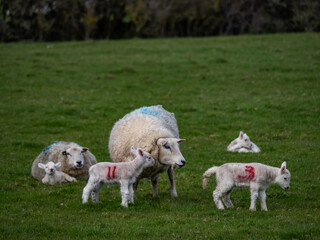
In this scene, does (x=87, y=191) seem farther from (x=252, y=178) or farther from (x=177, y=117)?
(x=177, y=117)

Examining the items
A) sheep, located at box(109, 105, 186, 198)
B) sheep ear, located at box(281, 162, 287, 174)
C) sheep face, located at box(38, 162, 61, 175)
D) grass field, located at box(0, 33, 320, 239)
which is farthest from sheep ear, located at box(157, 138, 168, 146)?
sheep face, located at box(38, 162, 61, 175)

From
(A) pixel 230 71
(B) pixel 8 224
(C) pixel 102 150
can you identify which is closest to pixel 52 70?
(A) pixel 230 71

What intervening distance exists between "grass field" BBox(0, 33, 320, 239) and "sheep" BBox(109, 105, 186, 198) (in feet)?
1.99

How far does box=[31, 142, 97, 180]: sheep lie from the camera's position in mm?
12602

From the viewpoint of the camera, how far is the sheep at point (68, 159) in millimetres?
12602

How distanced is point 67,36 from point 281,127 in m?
23.7

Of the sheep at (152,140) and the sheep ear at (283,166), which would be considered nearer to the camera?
the sheep ear at (283,166)

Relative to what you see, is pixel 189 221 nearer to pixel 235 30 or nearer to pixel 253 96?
pixel 253 96

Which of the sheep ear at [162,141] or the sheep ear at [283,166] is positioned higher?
the sheep ear at [162,141]

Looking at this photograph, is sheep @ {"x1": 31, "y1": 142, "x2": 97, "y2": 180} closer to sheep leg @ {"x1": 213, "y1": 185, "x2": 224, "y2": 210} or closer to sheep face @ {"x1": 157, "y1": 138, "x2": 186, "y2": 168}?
sheep face @ {"x1": 157, "y1": 138, "x2": 186, "y2": 168}

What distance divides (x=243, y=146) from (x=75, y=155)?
5.06 meters

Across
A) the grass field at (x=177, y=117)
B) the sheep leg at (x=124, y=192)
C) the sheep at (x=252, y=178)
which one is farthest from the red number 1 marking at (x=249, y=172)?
the sheep leg at (x=124, y=192)

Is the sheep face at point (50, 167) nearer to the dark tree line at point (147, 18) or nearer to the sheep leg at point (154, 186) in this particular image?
the sheep leg at point (154, 186)

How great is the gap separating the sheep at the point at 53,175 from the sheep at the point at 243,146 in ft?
16.3
